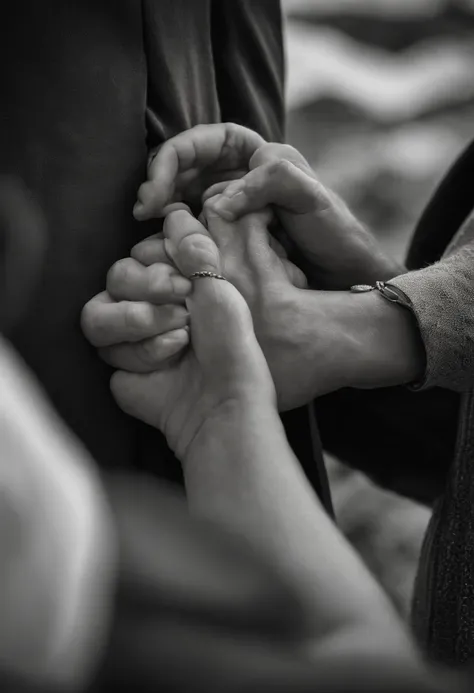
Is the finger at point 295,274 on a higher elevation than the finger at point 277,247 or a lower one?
lower

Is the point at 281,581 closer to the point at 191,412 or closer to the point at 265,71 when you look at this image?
the point at 191,412

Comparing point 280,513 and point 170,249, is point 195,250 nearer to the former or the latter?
point 170,249

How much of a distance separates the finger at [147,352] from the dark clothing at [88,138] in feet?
0.04

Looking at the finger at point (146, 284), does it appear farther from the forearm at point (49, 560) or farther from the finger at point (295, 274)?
the forearm at point (49, 560)

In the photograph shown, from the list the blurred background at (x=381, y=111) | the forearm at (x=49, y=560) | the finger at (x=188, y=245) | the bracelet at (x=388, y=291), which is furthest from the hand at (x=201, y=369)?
the blurred background at (x=381, y=111)

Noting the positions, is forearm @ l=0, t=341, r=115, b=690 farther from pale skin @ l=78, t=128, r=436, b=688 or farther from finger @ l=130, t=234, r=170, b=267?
finger @ l=130, t=234, r=170, b=267

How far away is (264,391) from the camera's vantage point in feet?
1.39

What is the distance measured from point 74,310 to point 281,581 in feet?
0.97

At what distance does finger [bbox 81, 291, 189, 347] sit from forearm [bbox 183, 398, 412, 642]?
3.1 inches

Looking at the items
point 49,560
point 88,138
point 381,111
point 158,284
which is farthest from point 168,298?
point 381,111

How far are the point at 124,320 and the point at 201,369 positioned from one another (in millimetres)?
57

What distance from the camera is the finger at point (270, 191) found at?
49 cm

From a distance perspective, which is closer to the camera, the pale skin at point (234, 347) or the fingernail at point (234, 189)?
the pale skin at point (234, 347)

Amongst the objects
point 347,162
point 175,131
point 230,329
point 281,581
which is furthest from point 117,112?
point 347,162
